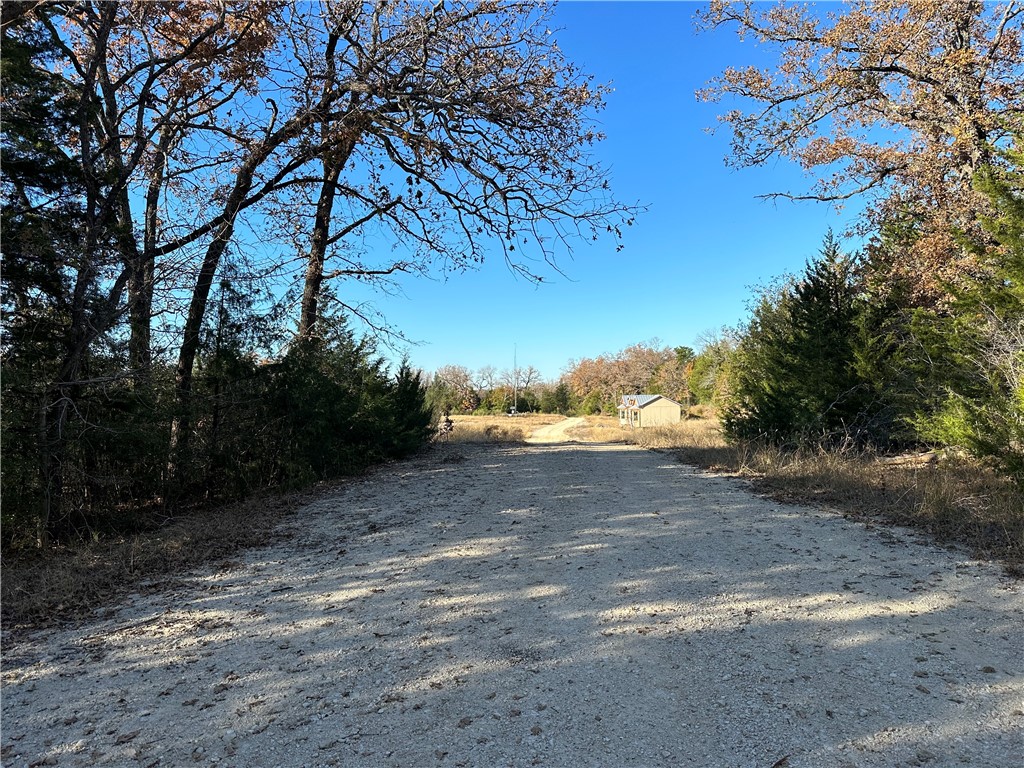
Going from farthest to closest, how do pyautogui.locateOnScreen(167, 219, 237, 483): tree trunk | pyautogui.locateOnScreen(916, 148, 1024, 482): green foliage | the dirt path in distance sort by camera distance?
the dirt path in distance → pyautogui.locateOnScreen(167, 219, 237, 483): tree trunk → pyautogui.locateOnScreen(916, 148, 1024, 482): green foliage

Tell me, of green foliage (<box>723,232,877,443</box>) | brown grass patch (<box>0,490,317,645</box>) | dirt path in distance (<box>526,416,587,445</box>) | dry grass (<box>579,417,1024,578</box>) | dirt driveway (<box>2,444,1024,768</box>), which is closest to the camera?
dirt driveway (<box>2,444,1024,768</box>)

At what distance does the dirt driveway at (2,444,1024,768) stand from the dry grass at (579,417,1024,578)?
63 cm

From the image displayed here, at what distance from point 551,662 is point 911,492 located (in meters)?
6.77

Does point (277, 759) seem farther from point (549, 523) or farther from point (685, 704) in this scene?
point (549, 523)

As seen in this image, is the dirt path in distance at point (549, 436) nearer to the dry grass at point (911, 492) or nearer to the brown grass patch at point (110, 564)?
the dry grass at point (911, 492)

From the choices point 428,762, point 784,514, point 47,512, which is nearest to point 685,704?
point 428,762

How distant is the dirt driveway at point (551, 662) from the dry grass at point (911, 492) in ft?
2.06

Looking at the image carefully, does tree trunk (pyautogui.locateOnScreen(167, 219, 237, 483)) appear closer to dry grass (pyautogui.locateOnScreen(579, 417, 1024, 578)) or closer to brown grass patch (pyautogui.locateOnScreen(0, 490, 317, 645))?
brown grass patch (pyautogui.locateOnScreen(0, 490, 317, 645))

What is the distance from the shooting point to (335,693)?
303 centimetres

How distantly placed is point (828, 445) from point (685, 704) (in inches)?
488

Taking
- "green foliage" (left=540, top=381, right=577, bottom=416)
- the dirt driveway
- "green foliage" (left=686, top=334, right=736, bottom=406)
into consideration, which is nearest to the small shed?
"green foliage" (left=686, top=334, right=736, bottom=406)

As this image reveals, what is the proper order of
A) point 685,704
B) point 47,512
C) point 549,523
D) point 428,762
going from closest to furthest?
1. point 428,762
2. point 685,704
3. point 47,512
4. point 549,523

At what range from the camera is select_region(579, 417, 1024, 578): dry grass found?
567 centimetres

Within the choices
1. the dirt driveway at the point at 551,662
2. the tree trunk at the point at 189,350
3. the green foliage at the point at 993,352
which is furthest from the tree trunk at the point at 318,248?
the green foliage at the point at 993,352
